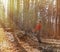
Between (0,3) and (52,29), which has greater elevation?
(0,3)

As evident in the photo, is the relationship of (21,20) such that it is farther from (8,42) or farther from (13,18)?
(8,42)

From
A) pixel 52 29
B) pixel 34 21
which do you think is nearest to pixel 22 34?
pixel 34 21

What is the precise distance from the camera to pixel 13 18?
195 centimetres

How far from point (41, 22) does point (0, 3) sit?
46 cm

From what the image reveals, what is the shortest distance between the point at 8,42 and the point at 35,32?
0.29 metres

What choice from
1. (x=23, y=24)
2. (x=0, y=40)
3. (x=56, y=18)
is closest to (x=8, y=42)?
(x=0, y=40)

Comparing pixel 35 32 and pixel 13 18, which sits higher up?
pixel 13 18

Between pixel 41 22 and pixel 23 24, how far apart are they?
18cm

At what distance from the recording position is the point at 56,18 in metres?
1.92

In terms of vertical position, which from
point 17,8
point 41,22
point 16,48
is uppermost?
point 17,8

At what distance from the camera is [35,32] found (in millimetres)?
1938

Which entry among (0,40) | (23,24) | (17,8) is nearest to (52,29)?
(23,24)

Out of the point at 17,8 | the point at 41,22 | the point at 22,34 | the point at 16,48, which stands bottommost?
the point at 16,48

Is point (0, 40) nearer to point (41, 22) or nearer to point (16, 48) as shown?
point (16, 48)
